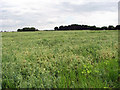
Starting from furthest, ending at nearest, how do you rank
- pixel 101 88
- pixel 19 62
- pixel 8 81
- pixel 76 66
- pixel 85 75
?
pixel 19 62, pixel 76 66, pixel 85 75, pixel 8 81, pixel 101 88

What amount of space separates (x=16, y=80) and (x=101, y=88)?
124 inches

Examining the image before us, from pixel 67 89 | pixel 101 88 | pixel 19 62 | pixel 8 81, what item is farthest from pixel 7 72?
pixel 101 88

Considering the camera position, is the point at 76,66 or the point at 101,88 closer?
the point at 101,88

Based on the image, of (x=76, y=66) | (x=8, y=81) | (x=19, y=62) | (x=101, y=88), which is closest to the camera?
(x=101, y=88)

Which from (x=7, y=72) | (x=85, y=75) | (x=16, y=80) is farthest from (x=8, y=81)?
(x=85, y=75)

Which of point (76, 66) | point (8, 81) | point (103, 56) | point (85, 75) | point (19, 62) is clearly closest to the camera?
point (8, 81)

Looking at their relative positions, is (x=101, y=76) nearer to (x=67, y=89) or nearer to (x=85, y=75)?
(x=85, y=75)

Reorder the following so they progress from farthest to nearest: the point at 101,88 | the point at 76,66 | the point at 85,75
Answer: the point at 76,66 → the point at 85,75 → the point at 101,88

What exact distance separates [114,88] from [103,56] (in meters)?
4.13

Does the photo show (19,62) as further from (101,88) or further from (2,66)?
(101,88)

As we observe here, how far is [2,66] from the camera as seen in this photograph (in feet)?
22.9

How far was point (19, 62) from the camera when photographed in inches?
298

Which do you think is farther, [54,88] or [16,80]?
[16,80]

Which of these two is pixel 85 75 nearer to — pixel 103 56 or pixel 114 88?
pixel 114 88
